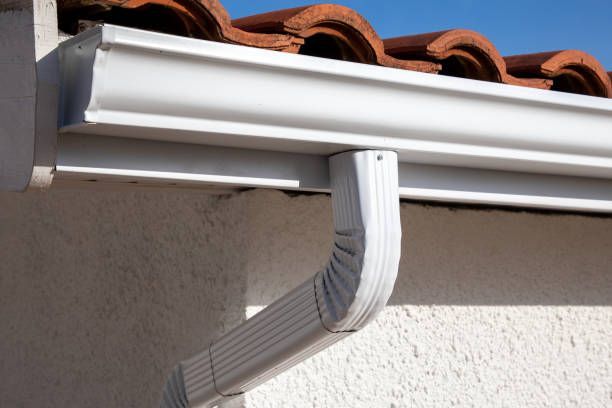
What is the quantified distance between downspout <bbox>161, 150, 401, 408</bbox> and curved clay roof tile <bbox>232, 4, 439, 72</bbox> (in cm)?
21

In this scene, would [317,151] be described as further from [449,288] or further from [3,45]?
[449,288]

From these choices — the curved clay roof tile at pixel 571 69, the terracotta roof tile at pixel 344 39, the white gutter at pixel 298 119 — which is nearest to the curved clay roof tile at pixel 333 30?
the terracotta roof tile at pixel 344 39

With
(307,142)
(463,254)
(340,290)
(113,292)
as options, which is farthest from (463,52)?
(113,292)

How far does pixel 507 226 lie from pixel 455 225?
0.72ft

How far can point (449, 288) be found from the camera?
8.52ft

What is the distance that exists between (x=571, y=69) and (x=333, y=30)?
0.74 metres

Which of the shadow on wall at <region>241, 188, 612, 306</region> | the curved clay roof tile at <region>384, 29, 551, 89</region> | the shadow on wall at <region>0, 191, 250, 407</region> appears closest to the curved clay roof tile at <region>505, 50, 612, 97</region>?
the curved clay roof tile at <region>384, 29, 551, 89</region>

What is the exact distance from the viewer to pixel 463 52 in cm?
208

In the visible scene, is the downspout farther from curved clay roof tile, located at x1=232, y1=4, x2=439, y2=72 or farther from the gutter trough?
curved clay roof tile, located at x1=232, y1=4, x2=439, y2=72

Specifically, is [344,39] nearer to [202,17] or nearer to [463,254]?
[202,17]

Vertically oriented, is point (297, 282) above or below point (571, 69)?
below

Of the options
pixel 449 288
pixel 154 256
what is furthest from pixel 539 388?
pixel 154 256

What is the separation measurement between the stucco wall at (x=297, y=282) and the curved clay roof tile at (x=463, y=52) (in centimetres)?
49

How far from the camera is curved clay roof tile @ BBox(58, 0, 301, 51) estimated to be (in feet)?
5.43
